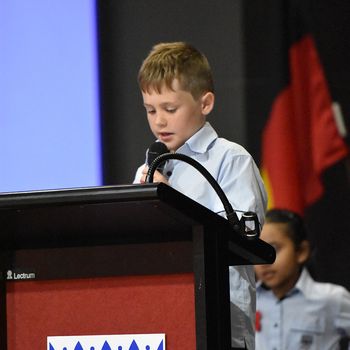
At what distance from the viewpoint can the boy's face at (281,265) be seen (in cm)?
273

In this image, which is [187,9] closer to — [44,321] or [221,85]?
[221,85]

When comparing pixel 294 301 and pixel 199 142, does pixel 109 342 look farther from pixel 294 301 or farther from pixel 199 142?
pixel 294 301

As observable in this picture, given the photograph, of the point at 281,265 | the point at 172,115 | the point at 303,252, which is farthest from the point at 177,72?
the point at 281,265

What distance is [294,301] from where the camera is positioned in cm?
272

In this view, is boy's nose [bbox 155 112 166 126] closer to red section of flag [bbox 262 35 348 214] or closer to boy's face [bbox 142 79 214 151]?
boy's face [bbox 142 79 214 151]

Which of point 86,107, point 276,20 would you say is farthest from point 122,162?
point 276,20

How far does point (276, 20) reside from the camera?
269 centimetres

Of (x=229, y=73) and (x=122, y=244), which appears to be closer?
(x=122, y=244)

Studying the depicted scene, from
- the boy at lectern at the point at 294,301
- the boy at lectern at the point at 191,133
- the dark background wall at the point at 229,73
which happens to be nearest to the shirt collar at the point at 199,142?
the boy at lectern at the point at 191,133

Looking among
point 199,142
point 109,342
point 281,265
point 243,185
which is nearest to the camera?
point 109,342

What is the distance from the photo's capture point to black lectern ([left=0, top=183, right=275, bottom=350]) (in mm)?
988

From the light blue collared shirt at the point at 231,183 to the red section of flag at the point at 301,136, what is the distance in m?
1.04

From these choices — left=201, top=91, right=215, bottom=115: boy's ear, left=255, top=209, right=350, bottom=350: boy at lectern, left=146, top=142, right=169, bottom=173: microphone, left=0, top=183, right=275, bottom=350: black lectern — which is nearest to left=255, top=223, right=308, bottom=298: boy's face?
left=255, top=209, right=350, bottom=350: boy at lectern

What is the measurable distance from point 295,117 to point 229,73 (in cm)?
25
